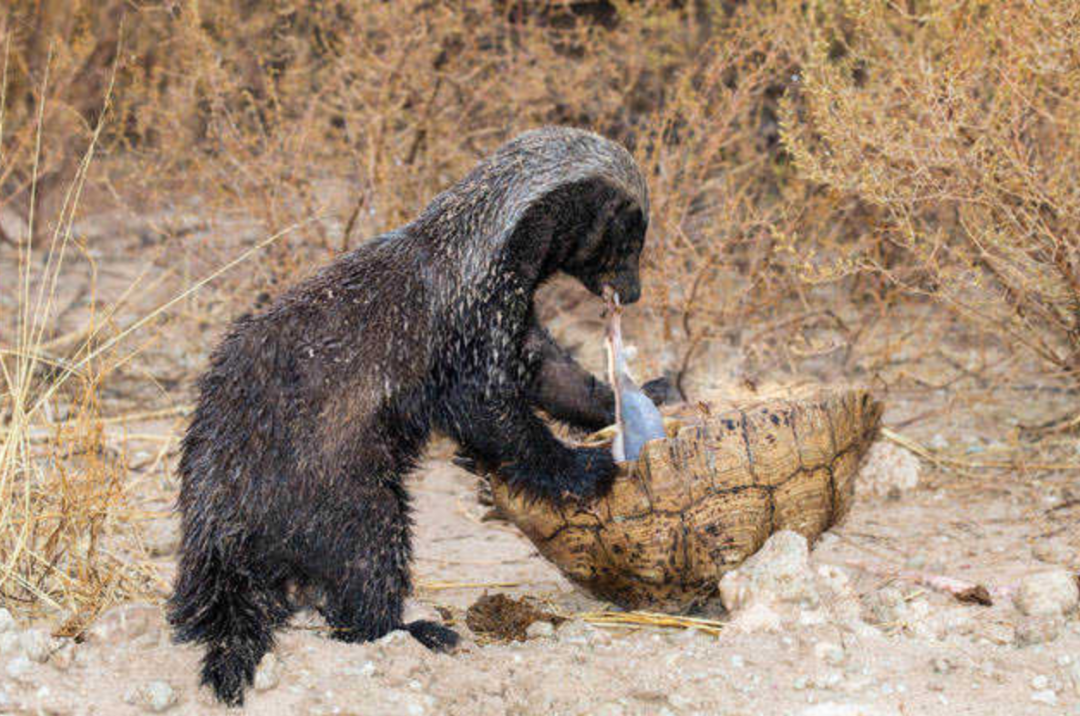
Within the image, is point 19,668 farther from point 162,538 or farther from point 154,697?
point 162,538

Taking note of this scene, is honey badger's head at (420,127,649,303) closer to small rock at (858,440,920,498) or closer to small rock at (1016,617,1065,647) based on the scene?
small rock at (1016,617,1065,647)

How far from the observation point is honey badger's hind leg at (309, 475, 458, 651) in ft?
11.8

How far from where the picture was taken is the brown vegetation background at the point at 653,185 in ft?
15.0

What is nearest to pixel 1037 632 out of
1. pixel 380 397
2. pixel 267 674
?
pixel 380 397

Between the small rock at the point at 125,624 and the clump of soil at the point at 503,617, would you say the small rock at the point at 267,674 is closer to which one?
the small rock at the point at 125,624

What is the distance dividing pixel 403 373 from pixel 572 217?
78cm

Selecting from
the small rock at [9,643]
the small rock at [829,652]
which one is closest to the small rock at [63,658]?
the small rock at [9,643]

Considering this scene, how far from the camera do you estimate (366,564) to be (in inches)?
143

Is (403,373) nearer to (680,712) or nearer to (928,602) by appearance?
(680,712)

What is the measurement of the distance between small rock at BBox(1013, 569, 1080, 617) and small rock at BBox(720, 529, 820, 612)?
0.71m

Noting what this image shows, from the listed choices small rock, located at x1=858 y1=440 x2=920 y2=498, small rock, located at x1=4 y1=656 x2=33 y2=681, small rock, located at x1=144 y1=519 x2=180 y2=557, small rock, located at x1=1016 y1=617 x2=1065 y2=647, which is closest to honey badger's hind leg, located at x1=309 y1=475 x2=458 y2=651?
small rock, located at x1=4 y1=656 x2=33 y2=681

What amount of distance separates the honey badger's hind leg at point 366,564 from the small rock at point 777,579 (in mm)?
1121

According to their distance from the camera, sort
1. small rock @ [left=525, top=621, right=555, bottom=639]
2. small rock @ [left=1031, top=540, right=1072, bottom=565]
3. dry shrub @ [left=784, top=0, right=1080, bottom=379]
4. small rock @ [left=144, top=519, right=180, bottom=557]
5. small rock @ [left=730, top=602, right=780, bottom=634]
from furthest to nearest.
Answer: small rock @ [left=144, top=519, right=180, bottom=557]
dry shrub @ [left=784, top=0, right=1080, bottom=379]
small rock @ [left=1031, top=540, right=1072, bottom=565]
small rock @ [left=525, top=621, right=555, bottom=639]
small rock @ [left=730, top=602, right=780, bottom=634]

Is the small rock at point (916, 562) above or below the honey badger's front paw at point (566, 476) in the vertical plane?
below
